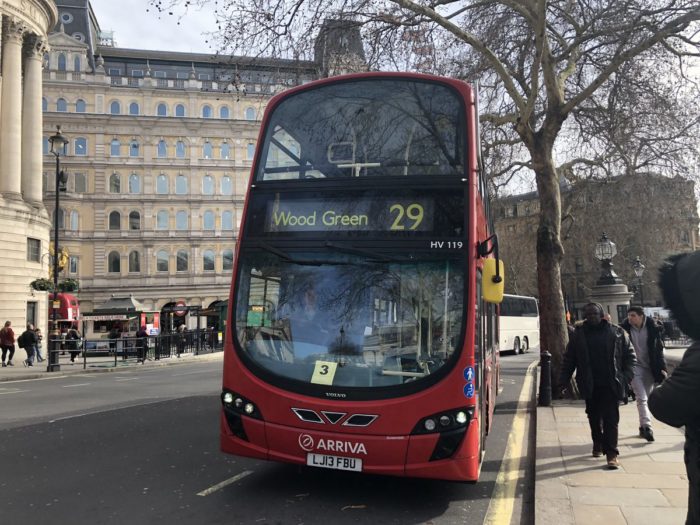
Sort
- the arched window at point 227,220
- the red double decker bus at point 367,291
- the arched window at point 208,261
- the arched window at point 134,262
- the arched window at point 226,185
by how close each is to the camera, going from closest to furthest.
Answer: the red double decker bus at point 367,291 → the arched window at point 134,262 → the arched window at point 208,261 → the arched window at point 227,220 → the arched window at point 226,185

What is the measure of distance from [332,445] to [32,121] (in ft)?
117

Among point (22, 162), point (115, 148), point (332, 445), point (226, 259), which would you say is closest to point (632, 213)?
point (332, 445)

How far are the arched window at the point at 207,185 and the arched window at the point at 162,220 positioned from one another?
4.38 m

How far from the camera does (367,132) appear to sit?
5.99 m

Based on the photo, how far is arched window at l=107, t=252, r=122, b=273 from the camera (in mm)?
58656

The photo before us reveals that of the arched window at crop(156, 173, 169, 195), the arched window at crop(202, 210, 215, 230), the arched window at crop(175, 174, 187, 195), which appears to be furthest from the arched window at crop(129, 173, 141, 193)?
the arched window at crop(202, 210, 215, 230)

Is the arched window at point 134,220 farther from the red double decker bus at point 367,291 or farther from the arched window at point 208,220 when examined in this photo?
the red double decker bus at point 367,291

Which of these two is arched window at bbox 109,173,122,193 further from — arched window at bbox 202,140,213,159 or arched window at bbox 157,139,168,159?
arched window at bbox 202,140,213,159

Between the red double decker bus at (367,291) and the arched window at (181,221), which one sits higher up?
the arched window at (181,221)

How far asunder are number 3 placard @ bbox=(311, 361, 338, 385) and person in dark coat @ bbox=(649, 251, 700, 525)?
301 cm

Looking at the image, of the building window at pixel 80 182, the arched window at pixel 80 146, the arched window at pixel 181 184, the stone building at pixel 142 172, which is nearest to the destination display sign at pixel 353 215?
the stone building at pixel 142 172

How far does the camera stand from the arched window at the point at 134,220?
59625 millimetres

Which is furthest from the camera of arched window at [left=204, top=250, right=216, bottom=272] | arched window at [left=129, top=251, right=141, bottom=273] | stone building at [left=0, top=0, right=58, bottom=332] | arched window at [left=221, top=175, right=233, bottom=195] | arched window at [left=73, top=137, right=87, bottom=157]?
arched window at [left=221, top=175, right=233, bottom=195]

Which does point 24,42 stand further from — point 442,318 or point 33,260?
point 442,318
